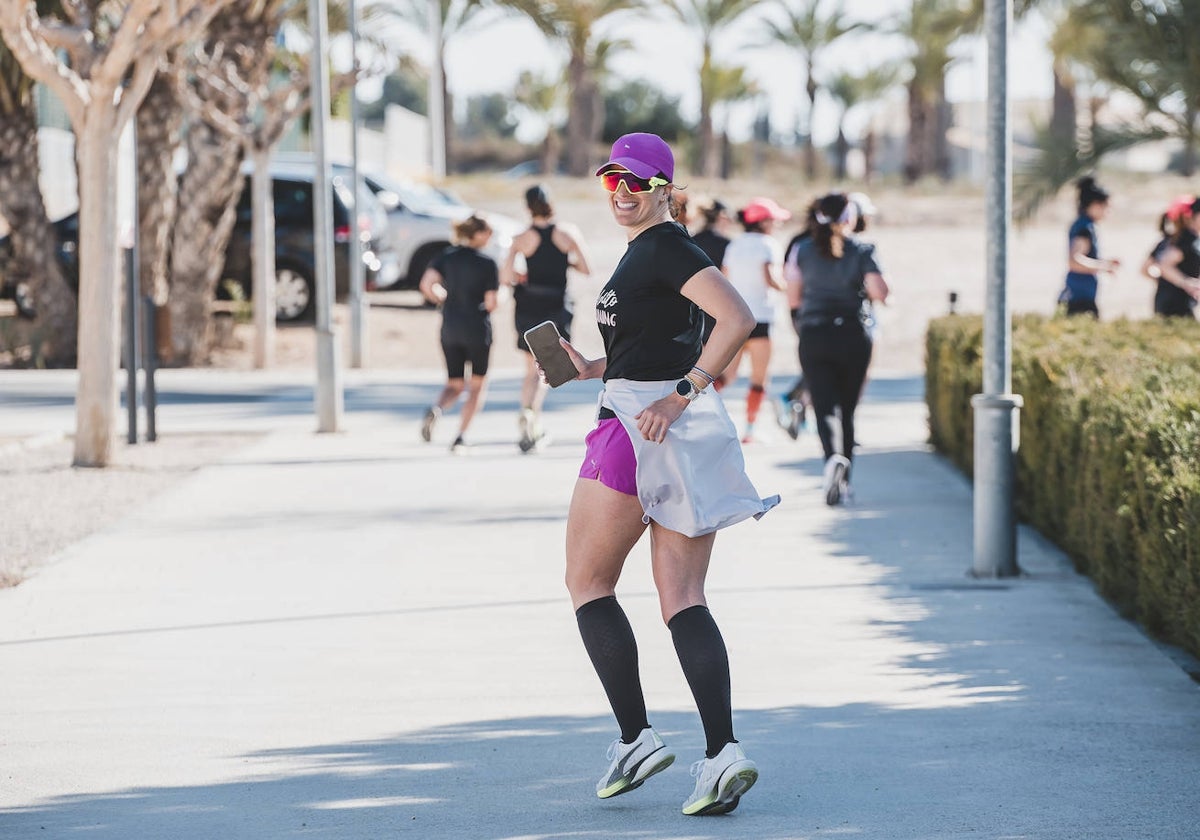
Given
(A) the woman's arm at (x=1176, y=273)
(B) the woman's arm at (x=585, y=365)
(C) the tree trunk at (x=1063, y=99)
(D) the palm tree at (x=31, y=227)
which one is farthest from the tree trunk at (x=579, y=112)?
(B) the woman's arm at (x=585, y=365)

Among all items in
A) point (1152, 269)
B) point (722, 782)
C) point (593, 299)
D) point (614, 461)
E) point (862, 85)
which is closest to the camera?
point (722, 782)

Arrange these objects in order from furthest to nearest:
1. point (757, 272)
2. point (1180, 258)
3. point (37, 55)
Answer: point (1180, 258), point (757, 272), point (37, 55)

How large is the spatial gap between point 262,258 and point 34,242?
8.34 feet

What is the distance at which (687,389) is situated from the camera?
496 centimetres

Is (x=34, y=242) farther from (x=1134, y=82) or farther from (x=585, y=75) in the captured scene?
(x=585, y=75)

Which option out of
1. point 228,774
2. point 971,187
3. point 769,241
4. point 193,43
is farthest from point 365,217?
point 971,187

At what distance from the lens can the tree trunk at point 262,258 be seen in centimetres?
2100

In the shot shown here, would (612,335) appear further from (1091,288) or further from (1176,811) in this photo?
(1091,288)

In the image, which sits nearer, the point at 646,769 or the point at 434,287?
the point at 646,769

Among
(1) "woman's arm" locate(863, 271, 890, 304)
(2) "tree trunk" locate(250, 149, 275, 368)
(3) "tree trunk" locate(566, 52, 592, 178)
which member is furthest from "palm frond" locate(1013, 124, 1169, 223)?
(3) "tree trunk" locate(566, 52, 592, 178)

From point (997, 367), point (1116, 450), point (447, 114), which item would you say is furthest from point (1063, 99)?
point (1116, 450)

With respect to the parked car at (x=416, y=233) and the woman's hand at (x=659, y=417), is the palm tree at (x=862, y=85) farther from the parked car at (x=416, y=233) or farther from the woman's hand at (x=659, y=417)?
the woman's hand at (x=659, y=417)

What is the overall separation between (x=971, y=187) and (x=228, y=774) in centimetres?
4341

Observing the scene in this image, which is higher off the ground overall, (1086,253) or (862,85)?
(862,85)
